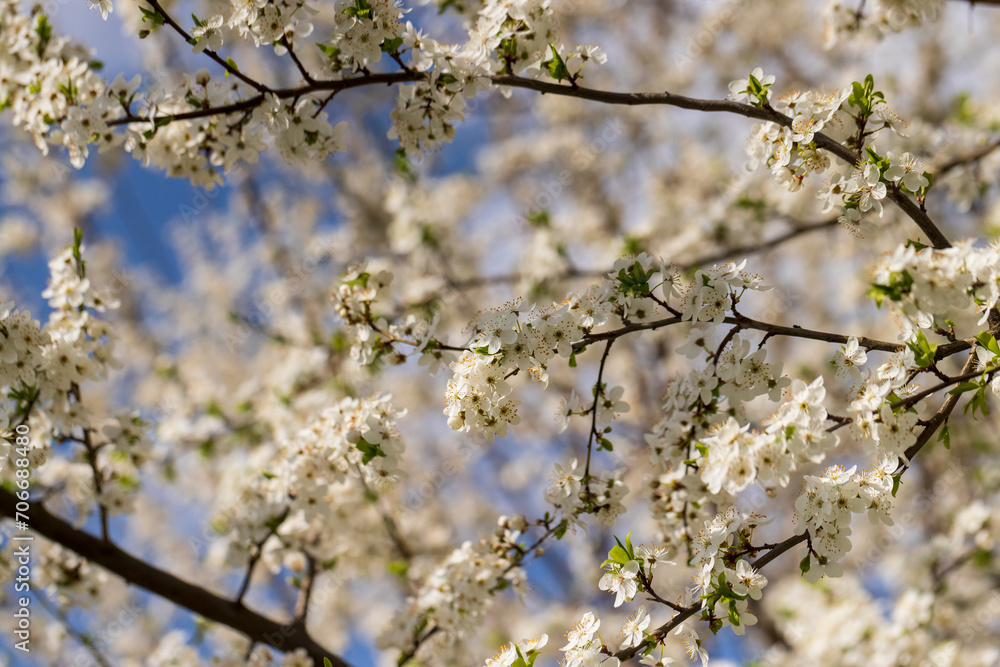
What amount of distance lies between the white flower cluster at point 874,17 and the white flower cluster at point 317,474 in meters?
2.97

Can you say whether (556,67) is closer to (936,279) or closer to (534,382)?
(936,279)

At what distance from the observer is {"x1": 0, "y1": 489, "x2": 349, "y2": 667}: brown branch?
2706 mm

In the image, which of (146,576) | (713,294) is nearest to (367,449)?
(146,576)

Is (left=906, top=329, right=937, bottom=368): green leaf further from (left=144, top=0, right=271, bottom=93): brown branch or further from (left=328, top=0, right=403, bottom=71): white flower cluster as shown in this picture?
(left=144, top=0, right=271, bottom=93): brown branch

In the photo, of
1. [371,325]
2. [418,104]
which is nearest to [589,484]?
[371,325]

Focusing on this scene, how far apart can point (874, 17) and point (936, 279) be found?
2367mm

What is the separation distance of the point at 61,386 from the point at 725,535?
8.17 ft

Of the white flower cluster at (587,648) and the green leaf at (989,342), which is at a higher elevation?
the green leaf at (989,342)

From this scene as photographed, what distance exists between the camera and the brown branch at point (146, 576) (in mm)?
2706

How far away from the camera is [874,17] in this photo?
3342 millimetres

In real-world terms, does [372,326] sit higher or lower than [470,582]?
higher

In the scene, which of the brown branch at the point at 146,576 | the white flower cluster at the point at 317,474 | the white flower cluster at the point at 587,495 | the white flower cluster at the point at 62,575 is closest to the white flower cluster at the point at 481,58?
the white flower cluster at the point at 317,474

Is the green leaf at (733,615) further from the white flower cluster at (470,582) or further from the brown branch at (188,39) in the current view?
the brown branch at (188,39)

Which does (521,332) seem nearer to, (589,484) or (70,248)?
(589,484)
